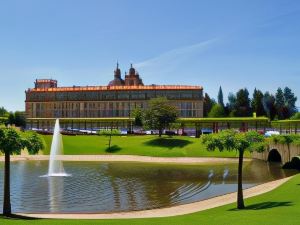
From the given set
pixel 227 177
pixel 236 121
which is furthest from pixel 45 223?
pixel 236 121

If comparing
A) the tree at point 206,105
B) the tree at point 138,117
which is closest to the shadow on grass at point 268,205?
the tree at point 138,117

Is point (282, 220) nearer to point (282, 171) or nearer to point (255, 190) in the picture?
point (255, 190)

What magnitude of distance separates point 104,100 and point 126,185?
430 ft

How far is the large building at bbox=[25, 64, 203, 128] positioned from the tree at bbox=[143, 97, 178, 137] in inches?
2908

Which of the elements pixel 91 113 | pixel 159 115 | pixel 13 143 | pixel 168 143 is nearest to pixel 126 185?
pixel 13 143

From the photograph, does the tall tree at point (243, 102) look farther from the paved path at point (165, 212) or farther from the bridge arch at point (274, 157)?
the paved path at point (165, 212)

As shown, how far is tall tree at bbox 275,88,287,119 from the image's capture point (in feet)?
511

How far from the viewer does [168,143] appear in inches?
3334

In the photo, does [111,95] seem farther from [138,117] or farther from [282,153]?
[282,153]

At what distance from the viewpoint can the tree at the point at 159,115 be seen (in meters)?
90.2

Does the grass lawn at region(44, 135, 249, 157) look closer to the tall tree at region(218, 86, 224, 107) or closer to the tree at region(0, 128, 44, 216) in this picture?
the tree at region(0, 128, 44, 216)

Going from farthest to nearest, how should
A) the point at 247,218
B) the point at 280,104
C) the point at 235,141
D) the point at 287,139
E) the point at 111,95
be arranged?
the point at 111,95, the point at 280,104, the point at 287,139, the point at 235,141, the point at 247,218

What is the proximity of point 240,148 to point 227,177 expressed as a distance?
83.9ft

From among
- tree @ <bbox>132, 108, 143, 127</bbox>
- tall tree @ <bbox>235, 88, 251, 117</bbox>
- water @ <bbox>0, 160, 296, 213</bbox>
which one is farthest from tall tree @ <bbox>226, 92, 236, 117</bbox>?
water @ <bbox>0, 160, 296, 213</bbox>
